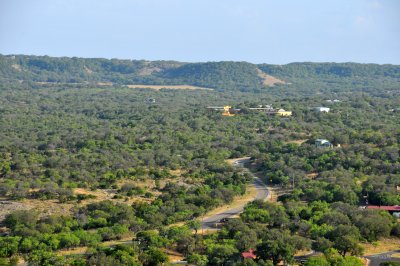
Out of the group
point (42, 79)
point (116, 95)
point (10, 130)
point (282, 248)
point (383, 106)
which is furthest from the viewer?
point (42, 79)

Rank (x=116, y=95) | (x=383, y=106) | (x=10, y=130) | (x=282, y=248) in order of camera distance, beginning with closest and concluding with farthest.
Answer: (x=282, y=248)
(x=10, y=130)
(x=383, y=106)
(x=116, y=95)

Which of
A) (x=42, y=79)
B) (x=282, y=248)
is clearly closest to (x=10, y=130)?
(x=282, y=248)

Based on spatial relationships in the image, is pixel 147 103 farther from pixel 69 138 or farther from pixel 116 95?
pixel 69 138

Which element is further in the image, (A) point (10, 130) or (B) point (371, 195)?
(A) point (10, 130)

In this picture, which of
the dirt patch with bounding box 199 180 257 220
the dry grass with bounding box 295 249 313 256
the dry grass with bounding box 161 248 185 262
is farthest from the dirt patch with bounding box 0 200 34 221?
the dry grass with bounding box 295 249 313 256

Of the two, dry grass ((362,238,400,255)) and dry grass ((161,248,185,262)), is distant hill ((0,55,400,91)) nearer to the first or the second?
dry grass ((362,238,400,255))

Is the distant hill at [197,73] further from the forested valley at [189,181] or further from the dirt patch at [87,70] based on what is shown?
the forested valley at [189,181]

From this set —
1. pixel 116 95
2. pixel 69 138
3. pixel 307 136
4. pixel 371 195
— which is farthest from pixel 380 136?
pixel 116 95
